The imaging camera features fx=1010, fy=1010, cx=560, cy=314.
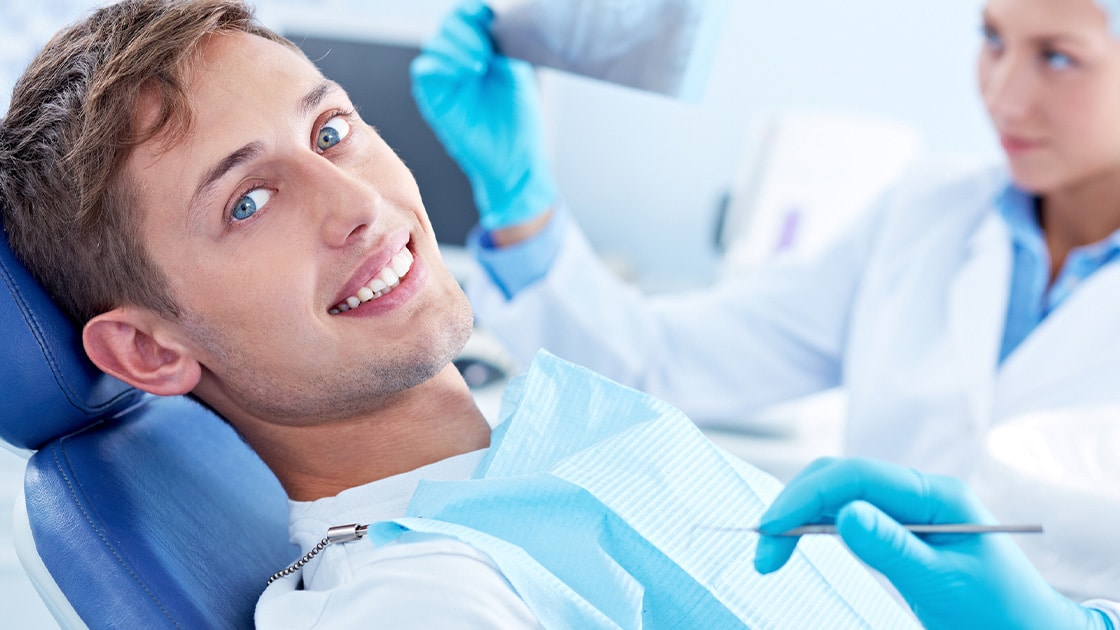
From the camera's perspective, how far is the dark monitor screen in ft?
7.69

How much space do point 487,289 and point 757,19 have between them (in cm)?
139

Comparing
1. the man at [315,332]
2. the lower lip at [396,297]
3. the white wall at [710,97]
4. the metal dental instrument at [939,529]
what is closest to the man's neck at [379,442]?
the man at [315,332]

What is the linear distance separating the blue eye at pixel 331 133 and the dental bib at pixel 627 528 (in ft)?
1.14

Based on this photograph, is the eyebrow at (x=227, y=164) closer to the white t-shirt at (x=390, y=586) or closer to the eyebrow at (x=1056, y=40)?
the white t-shirt at (x=390, y=586)

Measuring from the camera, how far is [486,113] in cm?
168

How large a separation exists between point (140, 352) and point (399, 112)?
140cm

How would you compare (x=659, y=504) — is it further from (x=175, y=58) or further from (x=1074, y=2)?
(x=1074, y=2)

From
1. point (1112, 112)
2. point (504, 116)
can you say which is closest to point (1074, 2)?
point (1112, 112)

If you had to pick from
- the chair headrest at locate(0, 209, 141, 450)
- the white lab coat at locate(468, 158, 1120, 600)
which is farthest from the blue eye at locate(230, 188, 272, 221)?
the white lab coat at locate(468, 158, 1120, 600)

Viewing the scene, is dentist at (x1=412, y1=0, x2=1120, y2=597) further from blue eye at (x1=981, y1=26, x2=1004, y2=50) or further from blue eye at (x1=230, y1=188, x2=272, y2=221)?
blue eye at (x1=230, y1=188, x2=272, y2=221)

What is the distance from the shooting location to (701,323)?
1857 mm

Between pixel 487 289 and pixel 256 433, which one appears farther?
pixel 487 289

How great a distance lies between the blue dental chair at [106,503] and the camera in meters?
0.95

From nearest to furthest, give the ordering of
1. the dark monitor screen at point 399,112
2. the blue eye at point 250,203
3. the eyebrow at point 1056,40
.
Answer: the blue eye at point 250,203
the eyebrow at point 1056,40
the dark monitor screen at point 399,112
